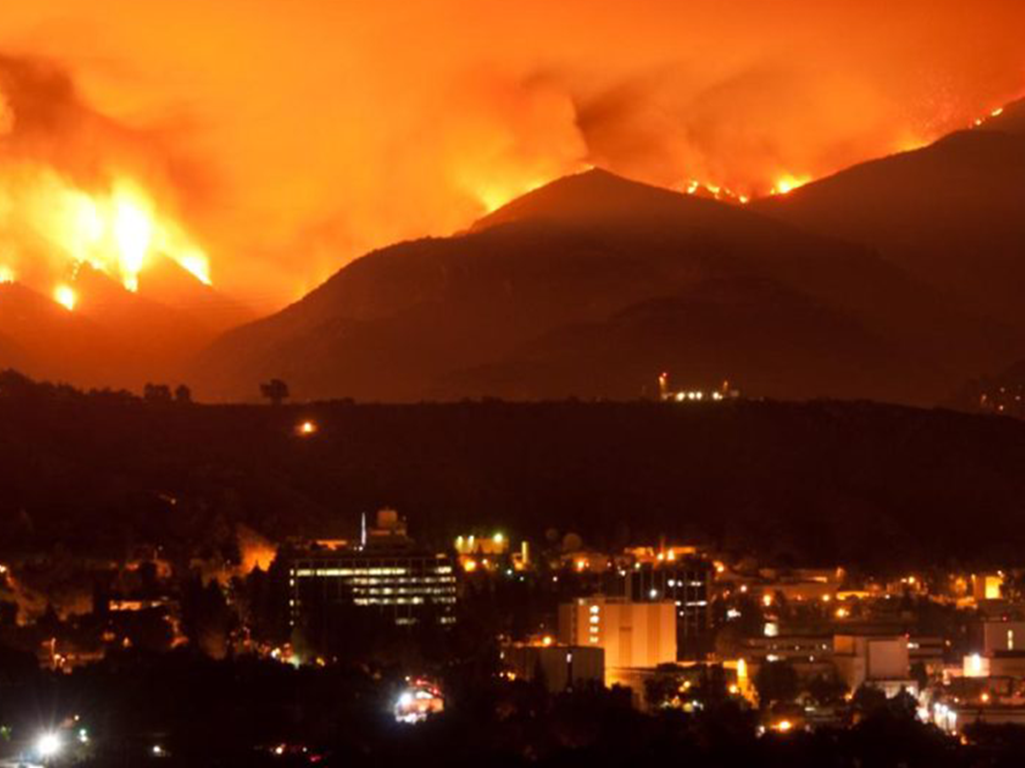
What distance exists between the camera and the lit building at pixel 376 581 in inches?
2183

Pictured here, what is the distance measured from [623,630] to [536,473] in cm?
1727

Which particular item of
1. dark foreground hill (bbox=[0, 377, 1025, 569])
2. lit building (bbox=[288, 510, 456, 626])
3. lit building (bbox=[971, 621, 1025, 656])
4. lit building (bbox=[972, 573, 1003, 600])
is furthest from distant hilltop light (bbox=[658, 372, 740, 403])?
lit building (bbox=[971, 621, 1025, 656])

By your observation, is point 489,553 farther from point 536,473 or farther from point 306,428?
point 306,428

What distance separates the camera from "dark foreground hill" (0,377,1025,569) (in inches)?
2485

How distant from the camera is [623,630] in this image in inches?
2119

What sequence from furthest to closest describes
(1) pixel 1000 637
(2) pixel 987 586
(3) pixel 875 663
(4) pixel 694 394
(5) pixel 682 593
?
1. (4) pixel 694 394
2. (2) pixel 987 586
3. (5) pixel 682 593
4. (1) pixel 1000 637
5. (3) pixel 875 663

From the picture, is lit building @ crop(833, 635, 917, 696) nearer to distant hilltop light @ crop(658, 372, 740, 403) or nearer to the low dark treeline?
the low dark treeline

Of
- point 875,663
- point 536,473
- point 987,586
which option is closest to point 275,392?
point 536,473

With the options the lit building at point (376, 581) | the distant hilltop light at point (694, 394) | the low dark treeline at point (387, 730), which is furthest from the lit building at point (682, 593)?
the distant hilltop light at point (694, 394)

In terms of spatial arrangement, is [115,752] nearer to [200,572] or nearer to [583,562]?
[200,572]

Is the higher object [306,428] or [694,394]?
[694,394]

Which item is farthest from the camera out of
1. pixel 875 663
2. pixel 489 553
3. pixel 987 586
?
pixel 489 553

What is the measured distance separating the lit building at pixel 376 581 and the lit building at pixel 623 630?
2141mm

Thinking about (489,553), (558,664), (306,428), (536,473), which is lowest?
(558,664)
